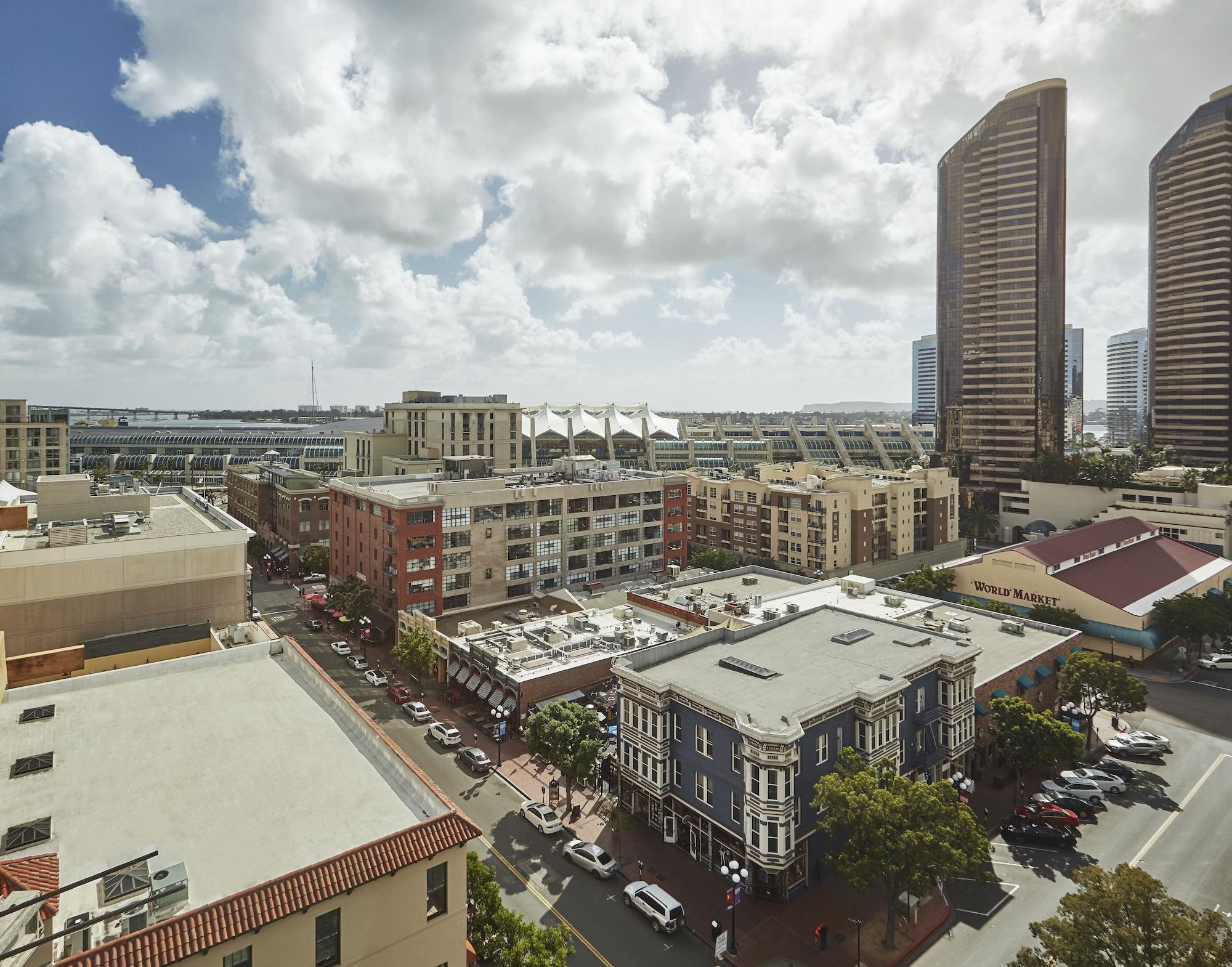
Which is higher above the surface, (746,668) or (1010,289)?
(1010,289)

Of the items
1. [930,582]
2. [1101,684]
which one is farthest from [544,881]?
[930,582]

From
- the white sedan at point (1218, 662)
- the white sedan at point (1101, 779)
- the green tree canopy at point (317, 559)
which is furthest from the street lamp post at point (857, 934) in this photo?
the green tree canopy at point (317, 559)

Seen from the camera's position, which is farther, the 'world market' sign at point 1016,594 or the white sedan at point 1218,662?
the 'world market' sign at point 1016,594

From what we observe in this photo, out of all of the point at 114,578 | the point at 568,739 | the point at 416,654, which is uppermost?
the point at 114,578

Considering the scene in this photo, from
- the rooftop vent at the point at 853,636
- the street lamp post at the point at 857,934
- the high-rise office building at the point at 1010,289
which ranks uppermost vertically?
the high-rise office building at the point at 1010,289

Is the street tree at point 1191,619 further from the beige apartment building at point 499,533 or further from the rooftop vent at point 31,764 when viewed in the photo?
the rooftop vent at point 31,764

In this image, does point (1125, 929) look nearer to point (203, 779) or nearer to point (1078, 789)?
point (1078, 789)
